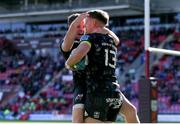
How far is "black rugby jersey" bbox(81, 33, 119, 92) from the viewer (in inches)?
→ 178

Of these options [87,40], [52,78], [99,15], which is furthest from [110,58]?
[52,78]

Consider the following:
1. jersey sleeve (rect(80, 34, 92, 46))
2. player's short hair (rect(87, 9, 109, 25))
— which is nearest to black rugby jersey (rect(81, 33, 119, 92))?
jersey sleeve (rect(80, 34, 92, 46))

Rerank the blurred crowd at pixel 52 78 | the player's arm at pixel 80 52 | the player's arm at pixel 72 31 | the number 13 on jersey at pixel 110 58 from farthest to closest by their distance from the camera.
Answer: the blurred crowd at pixel 52 78 → the player's arm at pixel 72 31 → the number 13 on jersey at pixel 110 58 → the player's arm at pixel 80 52

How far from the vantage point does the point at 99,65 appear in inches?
179

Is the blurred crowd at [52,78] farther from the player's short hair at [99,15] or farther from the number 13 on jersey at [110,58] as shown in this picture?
the player's short hair at [99,15]

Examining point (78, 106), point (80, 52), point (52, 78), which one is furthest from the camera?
point (52, 78)

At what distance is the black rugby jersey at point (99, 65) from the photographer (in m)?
4.53

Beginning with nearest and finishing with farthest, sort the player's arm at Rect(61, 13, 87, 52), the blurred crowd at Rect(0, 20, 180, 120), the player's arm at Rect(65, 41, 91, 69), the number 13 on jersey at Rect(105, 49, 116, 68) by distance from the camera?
the player's arm at Rect(65, 41, 91, 69) < the number 13 on jersey at Rect(105, 49, 116, 68) < the player's arm at Rect(61, 13, 87, 52) < the blurred crowd at Rect(0, 20, 180, 120)

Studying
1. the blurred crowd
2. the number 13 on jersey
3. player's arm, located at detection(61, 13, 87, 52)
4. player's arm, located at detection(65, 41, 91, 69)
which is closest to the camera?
player's arm, located at detection(65, 41, 91, 69)

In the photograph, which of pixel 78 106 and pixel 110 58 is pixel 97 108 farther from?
pixel 110 58

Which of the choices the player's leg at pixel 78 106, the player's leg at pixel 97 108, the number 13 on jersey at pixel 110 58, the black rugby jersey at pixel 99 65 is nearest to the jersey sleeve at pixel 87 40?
the black rugby jersey at pixel 99 65

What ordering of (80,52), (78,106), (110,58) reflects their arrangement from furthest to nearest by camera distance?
(78,106)
(110,58)
(80,52)

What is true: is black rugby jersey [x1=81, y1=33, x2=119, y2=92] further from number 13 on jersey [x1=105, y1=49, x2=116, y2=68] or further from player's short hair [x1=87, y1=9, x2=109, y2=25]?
player's short hair [x1=87, y1=9, x2=109, y2=25]

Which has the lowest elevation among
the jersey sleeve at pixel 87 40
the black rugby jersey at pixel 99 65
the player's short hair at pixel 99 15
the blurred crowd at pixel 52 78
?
the blurred crowd at pixel 52 78
